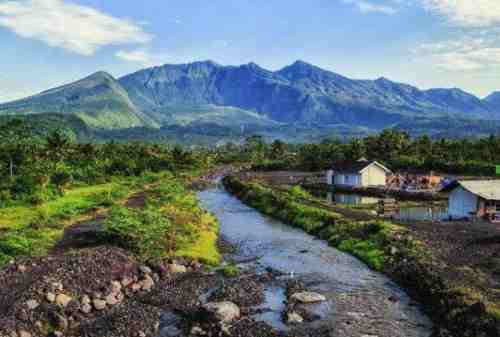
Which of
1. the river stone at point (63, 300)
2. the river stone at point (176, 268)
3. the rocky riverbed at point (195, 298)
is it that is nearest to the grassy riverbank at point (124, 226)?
the rocky riverbed at point (195, 298)

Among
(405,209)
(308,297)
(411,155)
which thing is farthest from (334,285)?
(411,155)

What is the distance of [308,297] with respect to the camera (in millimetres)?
26344

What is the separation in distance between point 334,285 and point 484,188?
26402 mm

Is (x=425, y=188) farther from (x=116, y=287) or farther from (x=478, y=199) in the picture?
(x=116, y=287)

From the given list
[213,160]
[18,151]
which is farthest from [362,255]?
[213,160]

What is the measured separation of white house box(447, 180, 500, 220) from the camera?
152 feet

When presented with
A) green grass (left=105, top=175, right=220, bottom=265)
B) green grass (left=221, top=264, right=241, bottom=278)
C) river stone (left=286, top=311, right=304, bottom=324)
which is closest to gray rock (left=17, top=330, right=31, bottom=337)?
green grass (left=105, top=175, right=220, bottom=265)

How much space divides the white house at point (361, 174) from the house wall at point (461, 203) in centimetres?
3055

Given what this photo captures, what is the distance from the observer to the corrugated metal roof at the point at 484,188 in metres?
46.2

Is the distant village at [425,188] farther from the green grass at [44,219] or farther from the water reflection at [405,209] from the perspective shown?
the green grass at [44,219]

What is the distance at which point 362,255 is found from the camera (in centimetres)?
3509

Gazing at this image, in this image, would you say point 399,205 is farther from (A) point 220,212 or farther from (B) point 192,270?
(B) point 192,270

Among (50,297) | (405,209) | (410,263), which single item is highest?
(50,297)

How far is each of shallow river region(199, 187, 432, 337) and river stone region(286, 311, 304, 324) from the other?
1.86 ft
